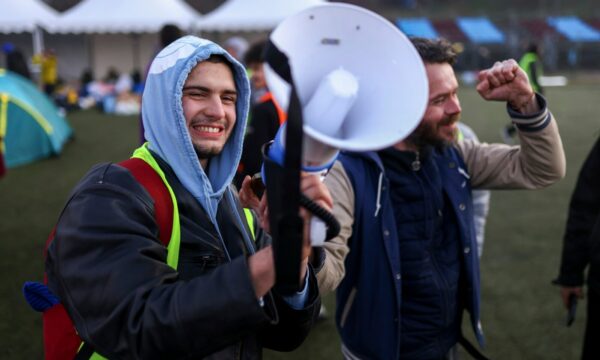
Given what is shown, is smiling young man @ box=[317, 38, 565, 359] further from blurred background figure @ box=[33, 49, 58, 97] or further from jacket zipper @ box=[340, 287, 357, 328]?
blurred background figure @ box=[33, 49, 58, 97]

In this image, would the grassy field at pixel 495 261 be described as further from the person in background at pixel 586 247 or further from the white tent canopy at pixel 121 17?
the white tent canopy at pixel 121 17

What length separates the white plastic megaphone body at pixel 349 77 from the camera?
37.7 inches

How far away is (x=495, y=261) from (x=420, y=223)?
3.12 metres

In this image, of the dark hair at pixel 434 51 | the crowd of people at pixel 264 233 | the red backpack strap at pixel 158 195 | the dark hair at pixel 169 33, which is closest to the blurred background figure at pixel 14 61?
the dark hair at pixel 169 33

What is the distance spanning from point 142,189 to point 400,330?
1172mm

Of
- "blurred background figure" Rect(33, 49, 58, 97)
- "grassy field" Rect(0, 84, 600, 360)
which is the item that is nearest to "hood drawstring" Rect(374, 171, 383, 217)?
"grassy field" Rect(0, 84, 600, 360)

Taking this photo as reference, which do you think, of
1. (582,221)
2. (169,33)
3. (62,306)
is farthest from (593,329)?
(169,33)

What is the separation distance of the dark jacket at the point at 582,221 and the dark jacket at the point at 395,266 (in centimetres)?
69

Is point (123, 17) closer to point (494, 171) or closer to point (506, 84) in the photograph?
point (494, 171)

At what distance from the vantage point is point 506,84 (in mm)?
1696

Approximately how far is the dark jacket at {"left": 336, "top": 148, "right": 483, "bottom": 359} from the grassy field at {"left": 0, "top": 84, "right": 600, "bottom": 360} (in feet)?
3.26

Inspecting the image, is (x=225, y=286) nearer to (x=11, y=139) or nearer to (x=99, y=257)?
(x=99, y=257)

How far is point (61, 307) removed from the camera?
1.23 metres

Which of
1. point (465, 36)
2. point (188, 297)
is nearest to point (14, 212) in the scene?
point (188, 297)
